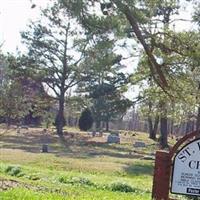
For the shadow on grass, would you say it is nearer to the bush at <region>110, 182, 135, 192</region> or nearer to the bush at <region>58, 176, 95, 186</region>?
the bush at <region>58, 176, 95, 186</region>

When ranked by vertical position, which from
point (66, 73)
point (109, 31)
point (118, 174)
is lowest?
point (118, 174)

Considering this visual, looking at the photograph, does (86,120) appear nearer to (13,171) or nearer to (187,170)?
(13,171)

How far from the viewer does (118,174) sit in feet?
86.2

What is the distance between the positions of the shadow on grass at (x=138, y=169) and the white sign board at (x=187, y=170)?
842 inches

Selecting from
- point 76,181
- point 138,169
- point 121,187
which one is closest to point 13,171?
point 76,181

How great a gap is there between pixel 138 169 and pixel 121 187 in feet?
42.3

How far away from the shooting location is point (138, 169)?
29781mm

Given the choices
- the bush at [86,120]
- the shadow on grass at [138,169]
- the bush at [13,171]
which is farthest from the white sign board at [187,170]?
the bush at [86,120]

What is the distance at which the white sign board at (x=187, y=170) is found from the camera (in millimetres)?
6191

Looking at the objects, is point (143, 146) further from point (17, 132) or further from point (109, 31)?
point (109, 31)

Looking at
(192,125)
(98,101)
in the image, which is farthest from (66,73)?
(192,125)

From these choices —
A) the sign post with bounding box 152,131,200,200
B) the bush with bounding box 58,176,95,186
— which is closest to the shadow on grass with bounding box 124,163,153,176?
the bush with bounding box 58,176,95,186

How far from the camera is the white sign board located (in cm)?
619

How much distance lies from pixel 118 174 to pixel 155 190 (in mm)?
19752
